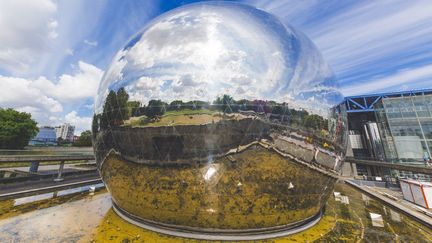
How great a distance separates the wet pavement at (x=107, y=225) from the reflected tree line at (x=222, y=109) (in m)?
2.26

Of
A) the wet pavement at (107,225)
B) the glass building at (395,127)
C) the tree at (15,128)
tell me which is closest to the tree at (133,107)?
the wet pavement at (107,225)

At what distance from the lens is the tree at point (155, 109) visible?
3697 mm

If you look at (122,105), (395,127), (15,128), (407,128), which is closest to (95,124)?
(122,105)

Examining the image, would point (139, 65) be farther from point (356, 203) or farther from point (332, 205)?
point (356, 203)

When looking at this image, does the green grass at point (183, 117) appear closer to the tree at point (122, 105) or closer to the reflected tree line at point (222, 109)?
the reflected tree line at point (222, 109)

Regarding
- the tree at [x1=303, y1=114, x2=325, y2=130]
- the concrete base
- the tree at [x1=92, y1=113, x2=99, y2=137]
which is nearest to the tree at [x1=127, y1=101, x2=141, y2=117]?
the tree at [x1=92, y1=113, x2=99, y2=137]

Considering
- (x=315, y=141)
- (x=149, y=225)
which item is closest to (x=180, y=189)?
(x=149, y=225)

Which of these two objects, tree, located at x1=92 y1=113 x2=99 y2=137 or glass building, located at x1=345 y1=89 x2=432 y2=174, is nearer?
tree, located at x1=92 y1=113 x2=99 y2=137

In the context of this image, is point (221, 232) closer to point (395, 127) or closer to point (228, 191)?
point (228, 191)

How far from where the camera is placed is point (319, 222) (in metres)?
4.91

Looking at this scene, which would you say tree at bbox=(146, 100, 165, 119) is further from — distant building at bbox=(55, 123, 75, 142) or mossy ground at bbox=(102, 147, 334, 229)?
distant building at bbox=(55, 123, 75, 142)

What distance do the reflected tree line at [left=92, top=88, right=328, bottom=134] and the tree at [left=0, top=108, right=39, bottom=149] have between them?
44.3 meters

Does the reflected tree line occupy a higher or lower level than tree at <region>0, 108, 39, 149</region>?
lower

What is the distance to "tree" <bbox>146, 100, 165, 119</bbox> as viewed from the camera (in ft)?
12.1
